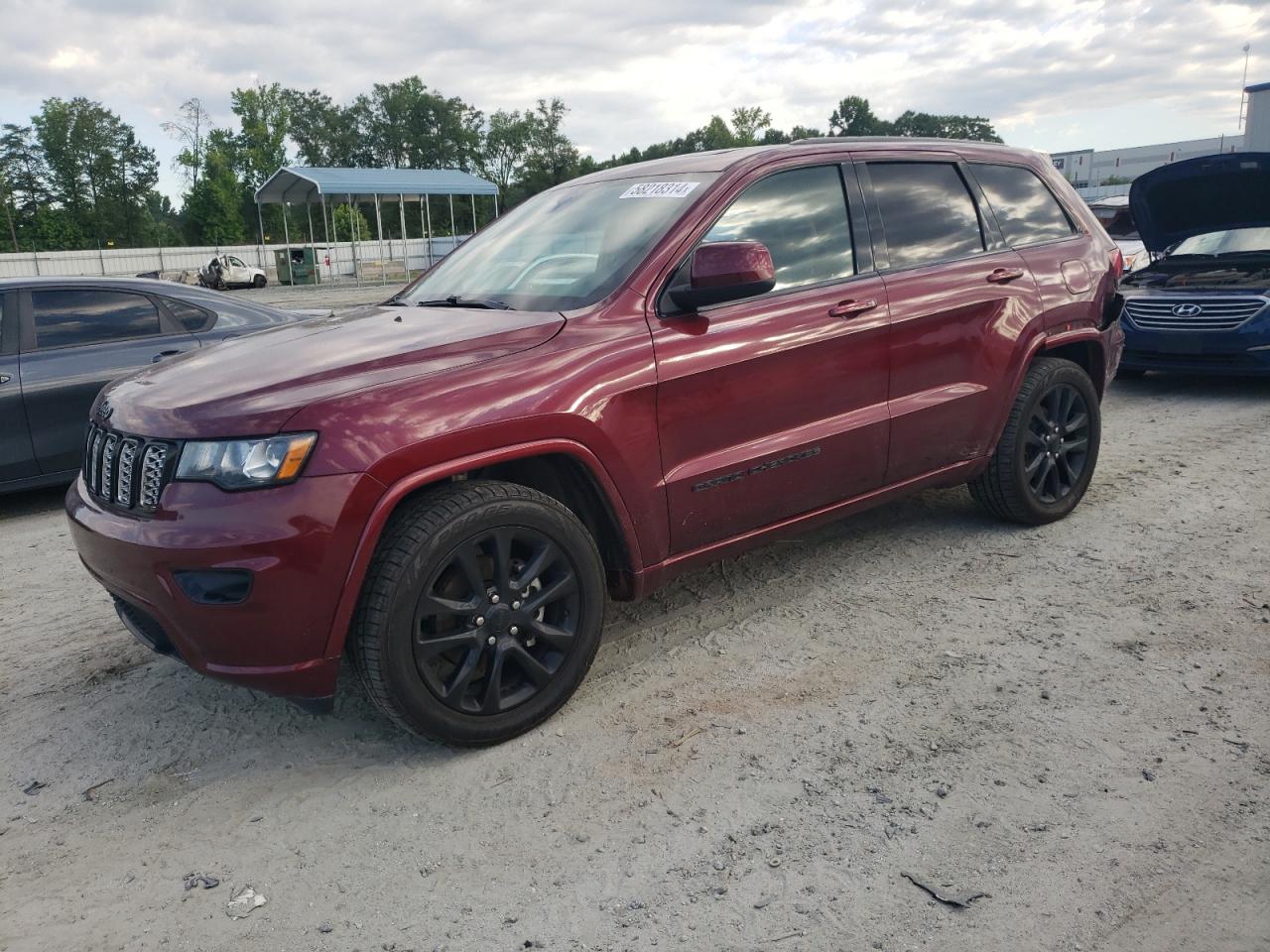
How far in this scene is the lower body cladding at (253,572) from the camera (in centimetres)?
273

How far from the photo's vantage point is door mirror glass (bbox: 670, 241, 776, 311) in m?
3.35

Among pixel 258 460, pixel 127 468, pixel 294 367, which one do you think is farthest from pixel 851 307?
pixel 127 468

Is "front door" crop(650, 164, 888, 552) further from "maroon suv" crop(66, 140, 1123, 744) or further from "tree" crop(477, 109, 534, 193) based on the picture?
"tree" crop(477, 109, 534, 193)

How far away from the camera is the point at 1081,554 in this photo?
15.1 ft

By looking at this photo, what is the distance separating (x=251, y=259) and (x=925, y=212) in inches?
1887

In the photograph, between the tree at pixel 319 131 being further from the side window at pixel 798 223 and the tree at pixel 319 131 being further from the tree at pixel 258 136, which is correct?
the side window at pixel 798 223

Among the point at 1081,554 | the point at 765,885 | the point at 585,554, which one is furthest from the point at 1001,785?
the point at 1081,554

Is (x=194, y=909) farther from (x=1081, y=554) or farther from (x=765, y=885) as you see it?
(x=1081, y=554)

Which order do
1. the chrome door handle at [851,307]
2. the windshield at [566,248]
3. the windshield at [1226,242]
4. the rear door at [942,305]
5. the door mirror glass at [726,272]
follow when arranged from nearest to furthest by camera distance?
the door mirror glass at [726,272] < the windshield at [566,248] < the chrome door handle at [851,307] < the rear door at [942,305] < the windshield at [1226,242]

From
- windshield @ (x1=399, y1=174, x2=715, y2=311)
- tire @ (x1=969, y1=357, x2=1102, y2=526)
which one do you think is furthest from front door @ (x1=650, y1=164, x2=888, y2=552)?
tire @ (x1=969, y1=357, x2=1102, y2=526)

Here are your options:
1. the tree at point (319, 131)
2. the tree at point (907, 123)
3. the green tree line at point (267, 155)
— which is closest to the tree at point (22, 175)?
the green tree line at point (267, 155)

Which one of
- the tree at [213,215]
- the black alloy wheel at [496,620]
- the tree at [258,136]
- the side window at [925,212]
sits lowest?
the black alloy wheel at [496,620]

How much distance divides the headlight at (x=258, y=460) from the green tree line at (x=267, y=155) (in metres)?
47.4

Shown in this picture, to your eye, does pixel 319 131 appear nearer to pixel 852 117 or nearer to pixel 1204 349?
pixel 852 117
